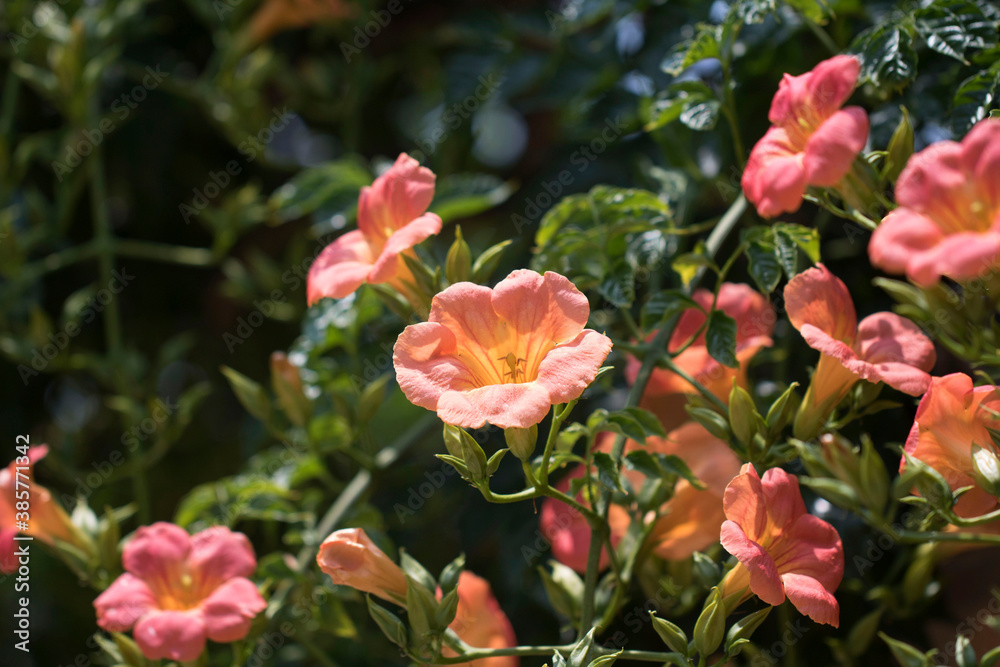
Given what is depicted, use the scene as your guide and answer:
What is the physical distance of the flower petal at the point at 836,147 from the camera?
2.31 feet

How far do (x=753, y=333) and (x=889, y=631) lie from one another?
48 cm

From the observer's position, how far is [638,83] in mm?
1357

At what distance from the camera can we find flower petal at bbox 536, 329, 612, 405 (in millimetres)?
671

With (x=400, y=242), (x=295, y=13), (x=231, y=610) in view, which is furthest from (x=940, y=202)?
(x=295, y=13)

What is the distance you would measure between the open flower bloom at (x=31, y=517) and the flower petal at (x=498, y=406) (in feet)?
2.07

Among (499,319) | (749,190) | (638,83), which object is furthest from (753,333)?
(638,83)

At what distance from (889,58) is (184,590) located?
Result: 1039 mm

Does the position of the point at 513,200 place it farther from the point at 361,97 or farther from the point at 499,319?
the point at 499,319

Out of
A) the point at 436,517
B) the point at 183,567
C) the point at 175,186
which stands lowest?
the point at 436,517

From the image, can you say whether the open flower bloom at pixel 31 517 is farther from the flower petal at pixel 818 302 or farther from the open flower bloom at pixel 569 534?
the flower petal at pixel 818 302

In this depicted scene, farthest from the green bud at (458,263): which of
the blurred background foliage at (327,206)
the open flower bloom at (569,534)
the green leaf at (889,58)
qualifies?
the green leaf at (889,58)

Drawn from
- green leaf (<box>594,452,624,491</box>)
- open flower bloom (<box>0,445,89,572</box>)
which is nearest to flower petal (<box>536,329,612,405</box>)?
green leaf (<box>594,452,624,491</box>)

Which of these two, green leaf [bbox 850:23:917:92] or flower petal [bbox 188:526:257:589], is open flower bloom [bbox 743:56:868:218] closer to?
green leaf [bbox 850:23:917:92]

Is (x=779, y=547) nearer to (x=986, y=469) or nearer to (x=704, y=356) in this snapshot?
(x=986, y=469)
